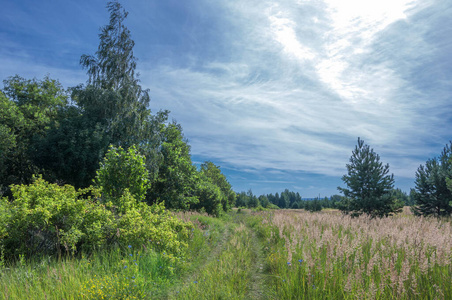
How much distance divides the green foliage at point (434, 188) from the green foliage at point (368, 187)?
3.50 m

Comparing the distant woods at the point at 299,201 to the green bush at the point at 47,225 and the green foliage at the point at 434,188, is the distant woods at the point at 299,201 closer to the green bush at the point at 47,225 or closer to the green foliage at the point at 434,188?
the green foliage at the point at 434,188

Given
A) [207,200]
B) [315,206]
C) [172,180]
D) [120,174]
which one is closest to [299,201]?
[315,206]

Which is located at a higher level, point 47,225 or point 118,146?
point 118,146

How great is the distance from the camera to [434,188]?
770 inches

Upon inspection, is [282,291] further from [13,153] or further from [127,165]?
[13,153]

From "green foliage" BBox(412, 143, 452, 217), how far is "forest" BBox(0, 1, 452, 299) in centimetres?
10

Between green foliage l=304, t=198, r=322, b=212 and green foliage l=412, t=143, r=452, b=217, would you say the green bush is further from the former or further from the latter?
green foliage l=304, t=198, r=322, b=212

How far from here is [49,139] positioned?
2288 cm

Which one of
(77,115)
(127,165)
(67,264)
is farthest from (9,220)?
→ (77,115)

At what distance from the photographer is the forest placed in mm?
4352

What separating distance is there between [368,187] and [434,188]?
6.09 m

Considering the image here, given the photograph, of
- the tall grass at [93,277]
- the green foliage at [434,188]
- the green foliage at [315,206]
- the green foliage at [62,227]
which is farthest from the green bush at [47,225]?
the green foliage at [315,206]

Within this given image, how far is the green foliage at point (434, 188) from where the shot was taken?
61.4ft

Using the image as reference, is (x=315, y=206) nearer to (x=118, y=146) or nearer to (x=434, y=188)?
(x=434, y=188)
